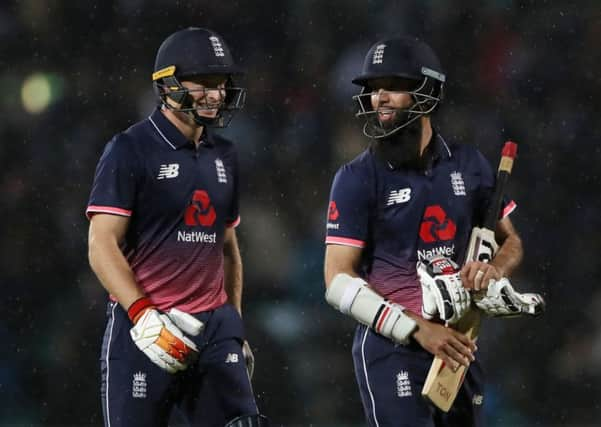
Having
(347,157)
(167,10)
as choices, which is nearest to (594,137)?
(347,157)

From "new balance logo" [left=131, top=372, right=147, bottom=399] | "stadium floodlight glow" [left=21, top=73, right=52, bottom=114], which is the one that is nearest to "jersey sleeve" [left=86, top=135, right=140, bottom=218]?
"new balance logo" [left=131, top=372, right=147, bottom=399]

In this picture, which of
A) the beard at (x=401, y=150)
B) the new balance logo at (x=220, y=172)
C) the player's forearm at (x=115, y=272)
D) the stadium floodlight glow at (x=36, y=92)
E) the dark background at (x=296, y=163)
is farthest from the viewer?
the stadium floodlight glow at (x=36, y=92)

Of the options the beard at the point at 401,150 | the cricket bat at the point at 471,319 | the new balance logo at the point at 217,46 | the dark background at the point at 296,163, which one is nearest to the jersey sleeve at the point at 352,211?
the beard at the point at 401,150

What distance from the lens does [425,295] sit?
398 cm

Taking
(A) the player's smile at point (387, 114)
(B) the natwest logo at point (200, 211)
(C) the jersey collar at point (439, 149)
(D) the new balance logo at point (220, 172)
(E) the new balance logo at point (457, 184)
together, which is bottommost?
(B) the natwest logo at point (200, 211)

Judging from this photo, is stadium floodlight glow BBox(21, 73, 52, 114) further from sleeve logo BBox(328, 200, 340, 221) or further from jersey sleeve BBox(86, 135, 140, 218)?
sleeve logo BBox(328, 200, 340, 221)

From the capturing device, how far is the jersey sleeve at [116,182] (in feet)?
13.4

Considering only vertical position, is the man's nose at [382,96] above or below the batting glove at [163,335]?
above

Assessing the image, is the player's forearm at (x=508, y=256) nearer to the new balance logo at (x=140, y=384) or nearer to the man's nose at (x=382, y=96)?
the man's nose at (x=382, y=96)

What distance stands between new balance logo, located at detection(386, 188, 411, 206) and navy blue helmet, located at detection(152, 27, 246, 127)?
2.08ft

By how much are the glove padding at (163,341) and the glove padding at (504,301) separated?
91cm

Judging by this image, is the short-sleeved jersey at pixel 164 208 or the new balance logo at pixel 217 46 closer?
the short-sleeved jersey at pixel 164 208

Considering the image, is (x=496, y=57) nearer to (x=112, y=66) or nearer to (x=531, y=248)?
(x=531, y=248)

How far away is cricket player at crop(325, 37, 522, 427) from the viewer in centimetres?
403
